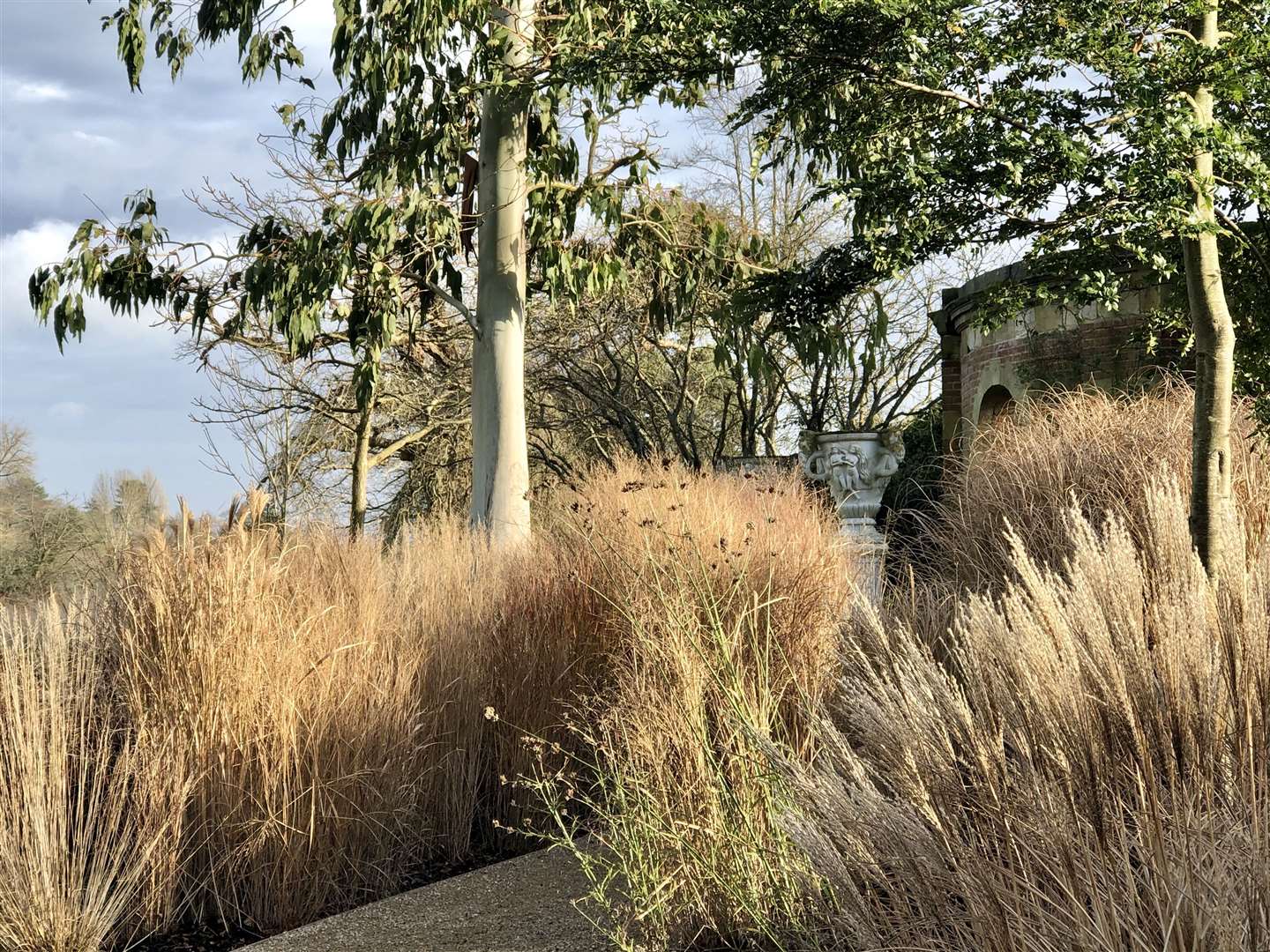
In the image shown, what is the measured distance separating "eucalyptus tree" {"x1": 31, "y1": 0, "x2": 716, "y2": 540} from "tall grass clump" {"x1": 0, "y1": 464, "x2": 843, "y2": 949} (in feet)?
11.4

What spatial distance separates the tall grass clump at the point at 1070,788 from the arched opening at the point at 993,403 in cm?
991

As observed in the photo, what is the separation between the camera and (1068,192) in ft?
16.5

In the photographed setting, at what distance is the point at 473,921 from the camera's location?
3818 millimetres

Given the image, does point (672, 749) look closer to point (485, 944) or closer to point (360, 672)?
point (485, 944)

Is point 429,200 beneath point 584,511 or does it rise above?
above

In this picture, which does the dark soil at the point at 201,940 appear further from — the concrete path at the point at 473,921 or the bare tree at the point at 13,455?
the bare tree at the point at 13,455

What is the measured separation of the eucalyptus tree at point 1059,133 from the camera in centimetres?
479

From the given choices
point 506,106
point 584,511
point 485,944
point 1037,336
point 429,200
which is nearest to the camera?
point 485,944

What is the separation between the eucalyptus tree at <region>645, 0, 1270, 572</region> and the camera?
189 inches

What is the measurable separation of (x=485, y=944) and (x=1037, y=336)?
389 inches

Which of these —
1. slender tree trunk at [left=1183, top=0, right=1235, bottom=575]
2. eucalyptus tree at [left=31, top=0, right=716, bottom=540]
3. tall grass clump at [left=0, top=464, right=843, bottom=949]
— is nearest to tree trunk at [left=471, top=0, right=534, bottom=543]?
eucalyptus tree at [left=31, top=0, right=716, bottom=540]

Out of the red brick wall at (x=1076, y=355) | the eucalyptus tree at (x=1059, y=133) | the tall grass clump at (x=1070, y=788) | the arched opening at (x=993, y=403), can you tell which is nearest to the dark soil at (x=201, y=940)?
the tall grass clump at (x=1070, y=788)

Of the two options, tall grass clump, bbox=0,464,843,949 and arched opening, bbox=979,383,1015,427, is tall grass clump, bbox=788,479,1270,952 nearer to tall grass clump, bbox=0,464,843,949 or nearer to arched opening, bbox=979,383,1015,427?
tall grass clump, bbox=0,464,843,949

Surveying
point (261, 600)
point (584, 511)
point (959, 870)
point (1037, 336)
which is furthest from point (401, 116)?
point (959, 870)
